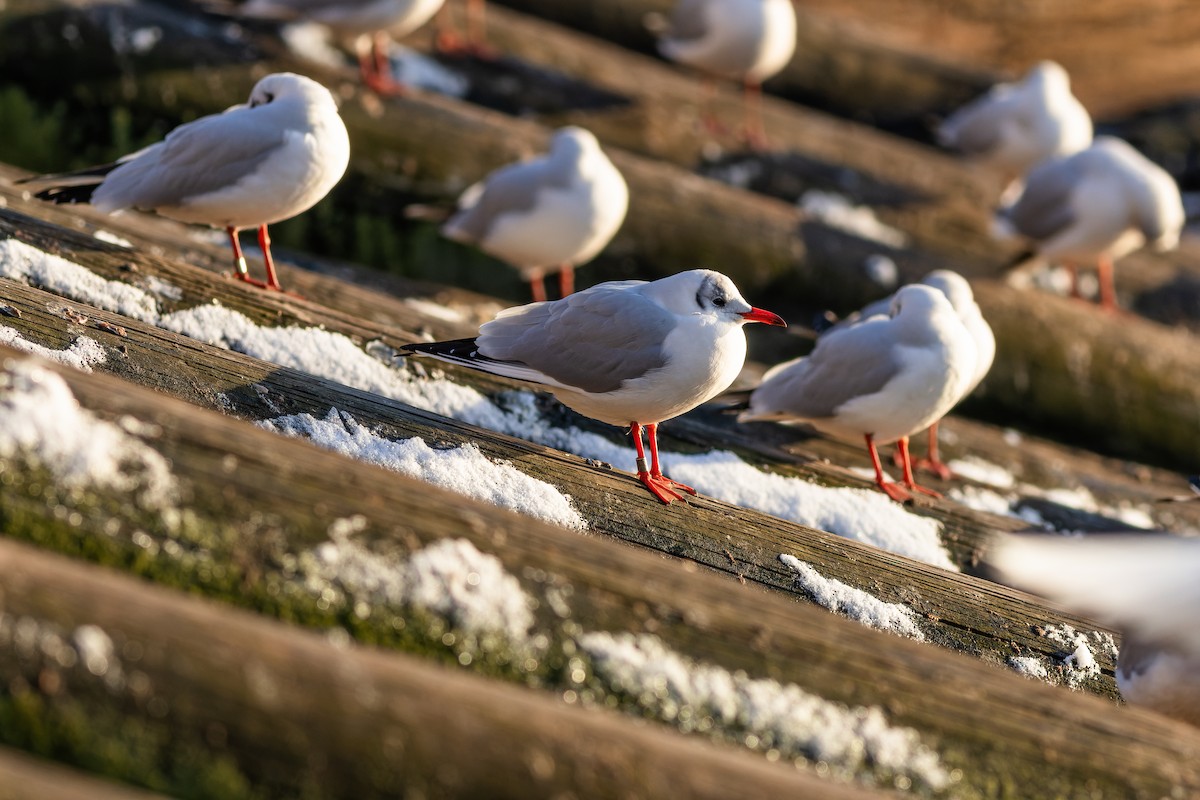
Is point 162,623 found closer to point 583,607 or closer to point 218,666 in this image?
point 218,666

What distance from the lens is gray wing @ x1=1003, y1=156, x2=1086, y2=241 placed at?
8602 mm

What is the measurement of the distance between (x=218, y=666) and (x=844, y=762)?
1.29 meters

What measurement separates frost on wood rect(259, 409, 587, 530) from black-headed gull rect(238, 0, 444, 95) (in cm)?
475

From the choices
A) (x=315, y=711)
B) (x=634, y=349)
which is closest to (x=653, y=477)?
(x=634, y=349)

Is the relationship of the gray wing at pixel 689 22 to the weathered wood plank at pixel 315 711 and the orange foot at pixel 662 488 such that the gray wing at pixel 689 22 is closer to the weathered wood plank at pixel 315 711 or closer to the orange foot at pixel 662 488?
the orange foot at pixel 662 488

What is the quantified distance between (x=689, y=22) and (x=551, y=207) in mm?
4450

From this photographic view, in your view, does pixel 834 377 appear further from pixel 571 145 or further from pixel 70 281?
pixel 70 281

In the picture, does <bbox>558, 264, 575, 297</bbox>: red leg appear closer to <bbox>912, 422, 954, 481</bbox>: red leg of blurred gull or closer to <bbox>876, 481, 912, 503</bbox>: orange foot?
<bbox>912, 422, 954, 481</bbox>: red leg of blurred gull

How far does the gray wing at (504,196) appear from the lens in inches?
264

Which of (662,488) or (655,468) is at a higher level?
(655,468)

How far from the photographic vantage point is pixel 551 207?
6.62 metres

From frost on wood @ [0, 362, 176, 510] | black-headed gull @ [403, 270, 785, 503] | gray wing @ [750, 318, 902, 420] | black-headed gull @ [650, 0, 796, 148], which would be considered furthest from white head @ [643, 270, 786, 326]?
black-headed gull @ [650, 0, 796, 148]

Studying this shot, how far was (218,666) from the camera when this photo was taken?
208cm

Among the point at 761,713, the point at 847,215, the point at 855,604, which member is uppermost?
the point at 847,215
